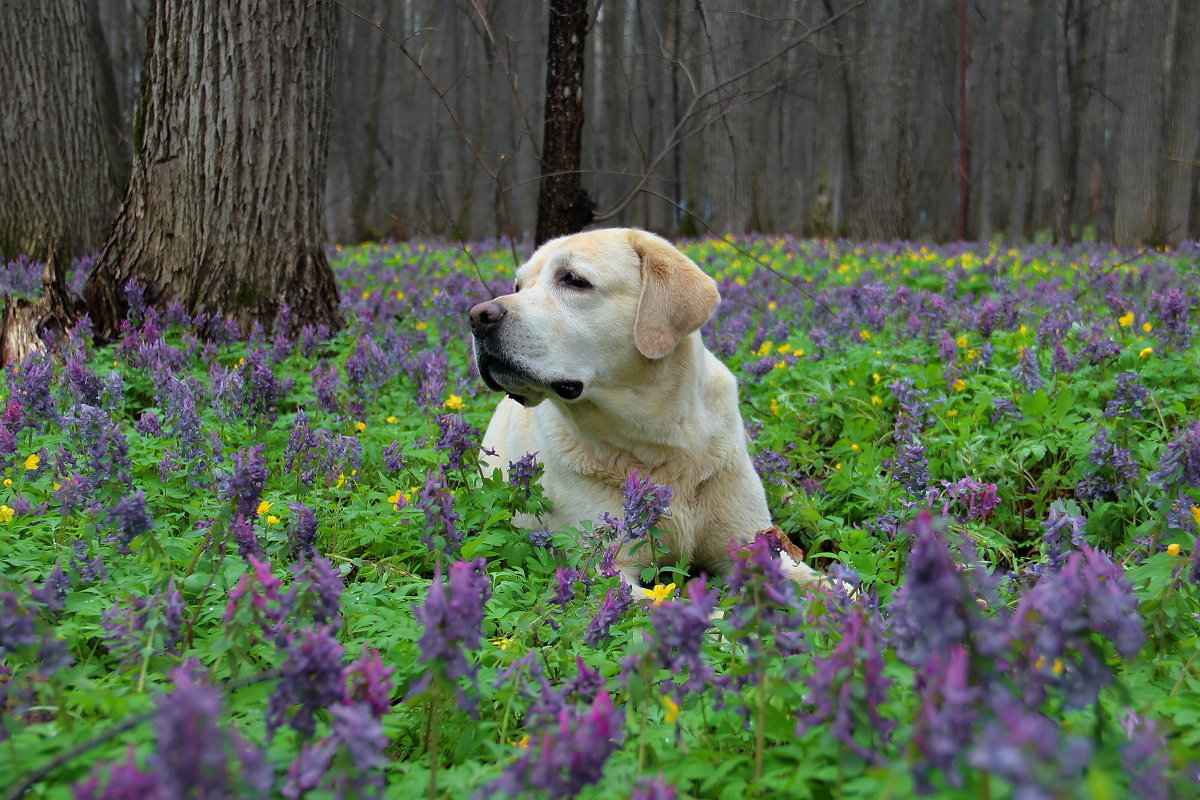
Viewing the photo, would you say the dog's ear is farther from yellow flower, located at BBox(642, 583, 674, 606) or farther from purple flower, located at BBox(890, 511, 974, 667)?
purple flower, located at BBox(890, 511, 974, 667)

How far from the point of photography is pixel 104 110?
16.5 meters

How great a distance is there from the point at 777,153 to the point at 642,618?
3043 cm

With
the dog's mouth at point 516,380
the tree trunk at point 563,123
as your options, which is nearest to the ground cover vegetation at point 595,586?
the dog's mouth at point 516,380

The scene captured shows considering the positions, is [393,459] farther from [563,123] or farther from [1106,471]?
[563,123]

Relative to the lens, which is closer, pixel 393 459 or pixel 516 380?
pixel 516 380

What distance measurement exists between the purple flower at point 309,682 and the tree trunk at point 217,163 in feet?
18.1

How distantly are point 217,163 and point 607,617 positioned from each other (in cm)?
541

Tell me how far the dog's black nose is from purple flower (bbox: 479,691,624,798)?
2298 mm

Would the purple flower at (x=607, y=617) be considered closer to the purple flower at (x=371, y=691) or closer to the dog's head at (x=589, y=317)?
the purple flower at (x=371, y=691)

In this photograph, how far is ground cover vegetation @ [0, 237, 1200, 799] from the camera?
4.78ft

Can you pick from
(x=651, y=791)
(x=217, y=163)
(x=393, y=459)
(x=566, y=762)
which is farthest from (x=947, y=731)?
(x=217, y=163)

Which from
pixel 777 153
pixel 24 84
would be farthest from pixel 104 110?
pixel 777 153

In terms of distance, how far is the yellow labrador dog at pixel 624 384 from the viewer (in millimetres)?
3746

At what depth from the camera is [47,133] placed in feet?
32.8
